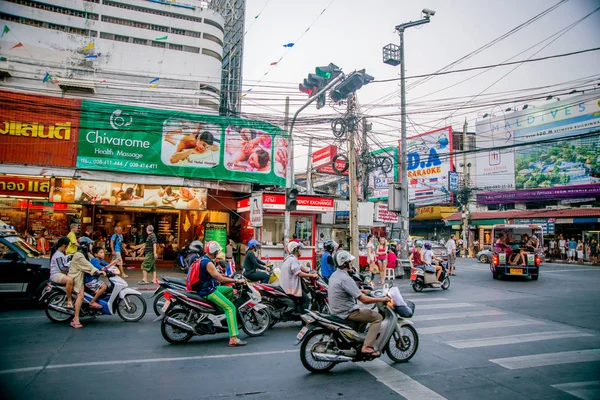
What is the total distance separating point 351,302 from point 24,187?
1660 centimetres

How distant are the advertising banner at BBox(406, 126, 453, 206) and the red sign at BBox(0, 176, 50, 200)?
34532 mm

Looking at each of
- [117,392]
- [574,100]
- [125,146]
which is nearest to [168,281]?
[117,392]

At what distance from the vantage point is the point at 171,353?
6.35m

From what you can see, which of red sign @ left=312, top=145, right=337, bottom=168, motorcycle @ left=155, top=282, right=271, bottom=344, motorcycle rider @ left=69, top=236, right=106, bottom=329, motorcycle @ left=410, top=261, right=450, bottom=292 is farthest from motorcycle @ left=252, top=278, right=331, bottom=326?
red sign @ left=312, top=145, right=337, bottom=168

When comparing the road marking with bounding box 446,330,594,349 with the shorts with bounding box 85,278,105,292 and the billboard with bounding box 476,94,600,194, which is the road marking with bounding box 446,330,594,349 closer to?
the shorts with bounding box 85,278,105,292

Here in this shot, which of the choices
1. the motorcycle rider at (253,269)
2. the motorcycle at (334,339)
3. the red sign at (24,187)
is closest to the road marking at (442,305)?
the motorcycle rider at (253,269)

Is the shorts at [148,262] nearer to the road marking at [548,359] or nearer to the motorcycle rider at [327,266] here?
the motorcycle rider at [327,266]

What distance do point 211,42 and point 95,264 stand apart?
138 ft

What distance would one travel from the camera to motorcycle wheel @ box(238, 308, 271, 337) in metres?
7.55

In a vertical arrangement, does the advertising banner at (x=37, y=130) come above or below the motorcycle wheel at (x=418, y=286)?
above

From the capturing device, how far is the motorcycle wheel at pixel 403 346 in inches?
236

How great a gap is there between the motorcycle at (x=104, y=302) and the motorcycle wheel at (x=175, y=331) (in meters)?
2.11

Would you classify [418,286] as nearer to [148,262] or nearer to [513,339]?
[513,339]

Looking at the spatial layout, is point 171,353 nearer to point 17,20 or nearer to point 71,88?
point 71,88
